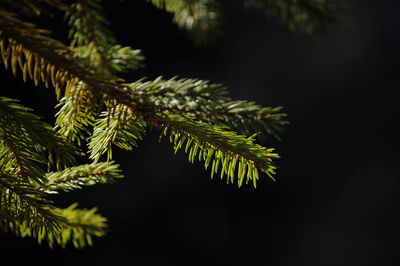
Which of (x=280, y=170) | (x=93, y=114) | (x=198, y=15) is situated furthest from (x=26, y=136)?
(x=280, y=170)

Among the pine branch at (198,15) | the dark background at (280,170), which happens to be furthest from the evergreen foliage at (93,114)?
the dark background at (280,170)

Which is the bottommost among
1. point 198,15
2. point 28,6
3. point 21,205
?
point 21,205

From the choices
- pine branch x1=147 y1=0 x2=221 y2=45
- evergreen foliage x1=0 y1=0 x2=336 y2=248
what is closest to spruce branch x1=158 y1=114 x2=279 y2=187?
evergreen foliage x1=0 y1=0 x2=336 y2=248

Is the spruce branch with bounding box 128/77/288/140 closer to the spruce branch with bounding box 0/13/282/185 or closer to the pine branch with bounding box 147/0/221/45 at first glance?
the spruce branch with bounding box 0/13/282/185

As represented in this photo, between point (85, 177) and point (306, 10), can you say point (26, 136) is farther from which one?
point (306, 10)

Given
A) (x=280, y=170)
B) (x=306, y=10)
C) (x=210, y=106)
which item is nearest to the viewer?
(x=210, y=106)

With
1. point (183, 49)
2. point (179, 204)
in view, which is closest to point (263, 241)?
point (179, 204)
